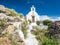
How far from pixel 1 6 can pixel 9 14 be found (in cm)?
66

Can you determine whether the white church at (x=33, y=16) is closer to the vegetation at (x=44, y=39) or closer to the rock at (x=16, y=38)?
the vegetation at (x=44, y=39)

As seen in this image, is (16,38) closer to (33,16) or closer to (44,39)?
(44,39)

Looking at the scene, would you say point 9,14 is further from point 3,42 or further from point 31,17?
point 31,17

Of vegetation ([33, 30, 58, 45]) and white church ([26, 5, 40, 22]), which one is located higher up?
white church ([26, 5, 40, 22])

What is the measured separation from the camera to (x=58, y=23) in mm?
7422

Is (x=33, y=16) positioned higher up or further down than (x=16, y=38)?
higher up

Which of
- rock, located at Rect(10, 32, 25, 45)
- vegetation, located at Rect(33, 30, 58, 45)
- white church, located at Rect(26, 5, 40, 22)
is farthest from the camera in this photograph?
white church, located at Rect(26, 5, 40, 22)

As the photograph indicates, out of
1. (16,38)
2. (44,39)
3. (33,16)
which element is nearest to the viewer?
(16,38)

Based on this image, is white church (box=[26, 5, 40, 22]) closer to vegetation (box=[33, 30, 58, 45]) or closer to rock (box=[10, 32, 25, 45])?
vegetation (box=[33, 30, 58, 45])

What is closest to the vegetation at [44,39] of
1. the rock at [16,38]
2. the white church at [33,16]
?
the rock at [16,38]

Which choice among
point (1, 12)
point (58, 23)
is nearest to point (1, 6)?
point (1, 12)

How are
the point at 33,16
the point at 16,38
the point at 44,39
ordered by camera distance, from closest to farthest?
the point at 16,38, the point at 44,39, the point at 33,16

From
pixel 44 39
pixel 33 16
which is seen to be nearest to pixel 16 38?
pixel 44 39

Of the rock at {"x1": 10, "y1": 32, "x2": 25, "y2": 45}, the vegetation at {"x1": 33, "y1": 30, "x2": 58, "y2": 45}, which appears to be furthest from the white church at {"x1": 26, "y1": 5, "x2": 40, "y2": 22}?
the rock at {"x1": 10, "y1": 32, "x2": 25, "y2": 45}
